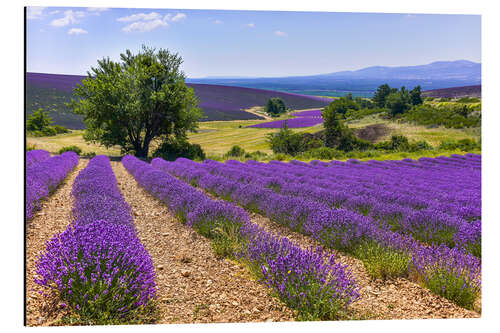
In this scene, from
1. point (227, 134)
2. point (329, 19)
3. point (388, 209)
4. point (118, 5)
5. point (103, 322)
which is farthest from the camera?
point (227, 134)

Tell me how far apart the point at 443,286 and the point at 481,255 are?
4.23ft

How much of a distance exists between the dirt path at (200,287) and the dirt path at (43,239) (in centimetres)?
80

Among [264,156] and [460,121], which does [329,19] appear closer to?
[460,121]

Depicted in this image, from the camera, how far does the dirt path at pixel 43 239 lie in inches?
100

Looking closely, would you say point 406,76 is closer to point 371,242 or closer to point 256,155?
point 371,242

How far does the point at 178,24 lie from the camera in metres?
4.07

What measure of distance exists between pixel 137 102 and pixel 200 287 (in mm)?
16030

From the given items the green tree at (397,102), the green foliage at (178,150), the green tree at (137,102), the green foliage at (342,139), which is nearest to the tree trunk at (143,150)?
the green tree at (137,102)

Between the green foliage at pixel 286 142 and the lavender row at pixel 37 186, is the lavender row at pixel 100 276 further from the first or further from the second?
the green foliage at pixel 286 142

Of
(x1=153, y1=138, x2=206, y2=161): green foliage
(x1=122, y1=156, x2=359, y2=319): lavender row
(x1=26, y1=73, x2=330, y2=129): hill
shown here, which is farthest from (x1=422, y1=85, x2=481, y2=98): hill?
(x1=153, y1=138, x2=206, y2=161): green foliage

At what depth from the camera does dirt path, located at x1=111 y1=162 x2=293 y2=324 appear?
265cm

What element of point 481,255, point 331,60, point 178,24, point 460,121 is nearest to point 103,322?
point 178,24

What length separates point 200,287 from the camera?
10.1 ft

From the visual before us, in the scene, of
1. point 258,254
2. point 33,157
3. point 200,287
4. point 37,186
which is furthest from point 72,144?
point 258,254
